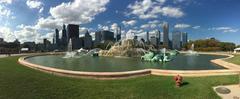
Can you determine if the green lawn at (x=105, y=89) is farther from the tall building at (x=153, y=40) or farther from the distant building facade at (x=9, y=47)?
the tall building at (x=153, y=40)

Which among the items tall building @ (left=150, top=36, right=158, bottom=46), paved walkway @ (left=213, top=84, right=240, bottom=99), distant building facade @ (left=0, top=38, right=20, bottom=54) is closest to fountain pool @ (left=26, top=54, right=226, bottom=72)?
paved walkway @ (left=213, top=84, right=240, bottom=99)

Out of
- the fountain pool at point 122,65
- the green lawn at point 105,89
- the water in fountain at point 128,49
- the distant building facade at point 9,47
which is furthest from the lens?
the distant building facade at point 9,47

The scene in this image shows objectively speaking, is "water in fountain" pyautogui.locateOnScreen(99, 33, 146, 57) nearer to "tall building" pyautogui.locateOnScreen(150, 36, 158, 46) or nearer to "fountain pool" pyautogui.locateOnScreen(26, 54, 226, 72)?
"fountain pool" pyautogui.locateOnScreen(26, 54, 226, 72)

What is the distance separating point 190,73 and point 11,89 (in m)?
11.8

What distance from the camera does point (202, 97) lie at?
37.4ft

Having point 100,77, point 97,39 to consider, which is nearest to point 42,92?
point 100,77

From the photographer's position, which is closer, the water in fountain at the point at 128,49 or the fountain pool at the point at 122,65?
the fountain pool at the point at 122,65

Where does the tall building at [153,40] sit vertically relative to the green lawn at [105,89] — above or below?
above

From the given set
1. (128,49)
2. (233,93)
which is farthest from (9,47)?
(233,93)

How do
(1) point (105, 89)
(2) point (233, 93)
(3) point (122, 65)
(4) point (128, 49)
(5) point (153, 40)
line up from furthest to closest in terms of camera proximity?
(5) point (153, 40)
(4) point (128, 49)
(3) point (122, 65)
(1) point (105, 89)
(2) point (233, 93)

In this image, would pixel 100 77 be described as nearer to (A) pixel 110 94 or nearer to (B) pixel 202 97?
(A) pixel 110 94

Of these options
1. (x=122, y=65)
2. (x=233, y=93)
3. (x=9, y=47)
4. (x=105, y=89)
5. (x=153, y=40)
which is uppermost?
(x=153, y=40)

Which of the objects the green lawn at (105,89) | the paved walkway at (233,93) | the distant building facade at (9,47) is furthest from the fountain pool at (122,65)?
the distant building facade at (9,47)

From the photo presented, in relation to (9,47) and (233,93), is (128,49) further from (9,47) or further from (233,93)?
(9,47)
